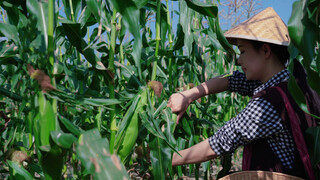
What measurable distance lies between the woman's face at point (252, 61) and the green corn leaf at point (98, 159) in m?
0.86

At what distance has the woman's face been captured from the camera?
1445 mm

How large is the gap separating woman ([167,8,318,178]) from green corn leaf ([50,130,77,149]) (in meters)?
0.68

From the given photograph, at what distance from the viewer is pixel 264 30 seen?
4.64 ft

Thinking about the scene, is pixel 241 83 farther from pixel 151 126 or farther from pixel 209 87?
pixel 151 126

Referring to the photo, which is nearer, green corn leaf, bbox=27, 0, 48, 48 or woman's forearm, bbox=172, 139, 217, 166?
green corn leaf, bbox=27, 0, 48, 48

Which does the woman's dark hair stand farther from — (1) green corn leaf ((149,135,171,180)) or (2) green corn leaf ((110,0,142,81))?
(2) green corn leaf ((110,0,142,81))

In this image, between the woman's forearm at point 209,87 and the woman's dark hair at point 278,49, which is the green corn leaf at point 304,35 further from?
the woman's forearm at point 209,87

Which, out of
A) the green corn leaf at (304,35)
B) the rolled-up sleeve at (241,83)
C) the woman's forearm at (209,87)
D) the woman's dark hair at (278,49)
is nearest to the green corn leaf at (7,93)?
the woman's forearm at (209,87)

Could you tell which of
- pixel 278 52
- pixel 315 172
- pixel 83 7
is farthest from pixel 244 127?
pixel 83 7

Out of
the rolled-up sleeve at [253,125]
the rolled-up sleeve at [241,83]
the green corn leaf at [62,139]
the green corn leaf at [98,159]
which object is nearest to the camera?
the green corn leaf at [98,159]

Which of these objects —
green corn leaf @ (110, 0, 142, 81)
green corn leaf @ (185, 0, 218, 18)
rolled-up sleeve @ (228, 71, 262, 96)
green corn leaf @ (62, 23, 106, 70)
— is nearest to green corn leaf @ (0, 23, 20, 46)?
green corn leaf @ (62, 23, 106, 70)

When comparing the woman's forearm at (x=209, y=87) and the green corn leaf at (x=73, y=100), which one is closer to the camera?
the green corn leaf at (x=73, y=100)

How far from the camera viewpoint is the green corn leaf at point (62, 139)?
82 cm

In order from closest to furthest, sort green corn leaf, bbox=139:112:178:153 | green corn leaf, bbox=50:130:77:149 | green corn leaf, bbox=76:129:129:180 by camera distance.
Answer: green corn leaf, bbox=76:129:129:180
green corn leaf, bbox=50:130:77:149
green corn leaf, bbox=139:112:178:153
